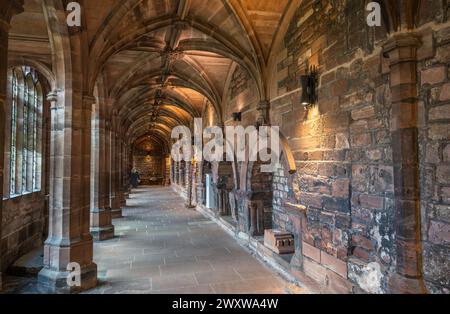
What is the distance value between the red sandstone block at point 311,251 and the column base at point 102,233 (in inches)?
190

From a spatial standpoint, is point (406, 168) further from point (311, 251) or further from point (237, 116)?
point (237, 116)

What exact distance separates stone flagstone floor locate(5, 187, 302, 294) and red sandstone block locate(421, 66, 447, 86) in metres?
3.01

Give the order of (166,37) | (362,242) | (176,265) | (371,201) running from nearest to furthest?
(371,201) → (362,242) → (176,265) → (166,37)

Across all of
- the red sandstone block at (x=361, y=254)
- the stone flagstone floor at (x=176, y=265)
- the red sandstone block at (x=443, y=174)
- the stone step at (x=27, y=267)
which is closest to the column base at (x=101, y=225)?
the stone flagstone floor at (x=176, y=265)

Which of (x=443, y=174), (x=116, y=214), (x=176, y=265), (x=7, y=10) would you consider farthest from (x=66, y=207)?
(x=116, y=214)

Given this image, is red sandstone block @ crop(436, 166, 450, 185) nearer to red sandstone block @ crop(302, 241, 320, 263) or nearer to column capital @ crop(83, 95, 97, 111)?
red sandstone block @ crop(302, 241, 320, 263)

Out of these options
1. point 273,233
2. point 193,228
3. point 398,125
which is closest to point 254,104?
point 273,233

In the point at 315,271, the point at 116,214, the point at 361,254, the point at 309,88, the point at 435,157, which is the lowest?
the point at 116,214

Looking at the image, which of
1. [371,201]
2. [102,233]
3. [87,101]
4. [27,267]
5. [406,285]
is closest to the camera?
[406,285]

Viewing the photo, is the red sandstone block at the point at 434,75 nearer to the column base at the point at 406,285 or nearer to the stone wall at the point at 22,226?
the column base at the point at 406,285

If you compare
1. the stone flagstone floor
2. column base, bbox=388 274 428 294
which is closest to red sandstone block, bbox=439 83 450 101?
column base, bbox=388 274 428 294

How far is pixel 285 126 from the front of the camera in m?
5.46

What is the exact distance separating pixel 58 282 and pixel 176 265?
5.93ft

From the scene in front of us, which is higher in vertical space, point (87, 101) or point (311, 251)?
point (87, 101)
